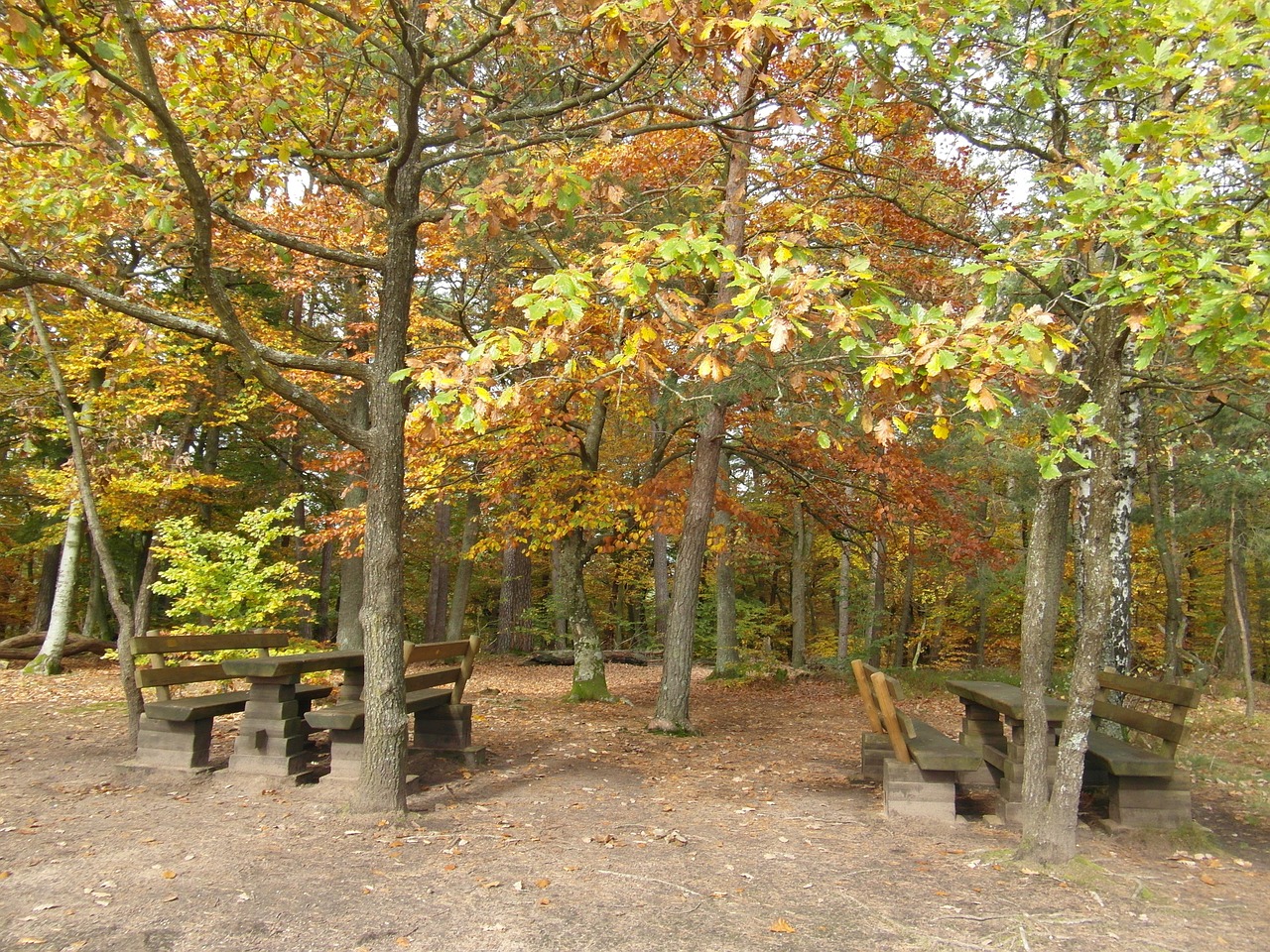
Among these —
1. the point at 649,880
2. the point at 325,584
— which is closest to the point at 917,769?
the point at 649,880

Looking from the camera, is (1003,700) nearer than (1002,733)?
Yes

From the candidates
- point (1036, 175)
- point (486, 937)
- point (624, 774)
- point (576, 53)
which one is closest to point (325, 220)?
point (576, 53)

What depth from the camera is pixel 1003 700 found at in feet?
18.5

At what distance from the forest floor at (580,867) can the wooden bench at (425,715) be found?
0.22 m

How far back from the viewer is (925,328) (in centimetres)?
364

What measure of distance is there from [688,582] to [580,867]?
5.03 m

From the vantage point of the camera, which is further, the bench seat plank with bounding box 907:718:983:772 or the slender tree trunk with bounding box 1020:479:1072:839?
the bench seat plank with bounding box 907:718:983:772

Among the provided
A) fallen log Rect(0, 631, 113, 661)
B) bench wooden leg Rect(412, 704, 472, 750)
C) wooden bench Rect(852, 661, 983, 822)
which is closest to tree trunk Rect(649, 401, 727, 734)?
bench wooden leg Rect(412, 704, 472, 750)

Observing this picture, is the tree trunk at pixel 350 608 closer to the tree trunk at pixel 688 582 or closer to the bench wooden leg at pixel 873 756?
the tree trunk at pixel 688 582

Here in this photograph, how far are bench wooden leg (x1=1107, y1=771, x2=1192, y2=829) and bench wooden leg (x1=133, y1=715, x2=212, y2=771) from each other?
6279 millimetres

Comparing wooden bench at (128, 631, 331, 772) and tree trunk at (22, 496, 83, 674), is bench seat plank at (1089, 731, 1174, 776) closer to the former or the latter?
wooden bench at (128, 631, 331, 772)

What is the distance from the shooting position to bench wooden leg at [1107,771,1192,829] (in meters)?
5.03

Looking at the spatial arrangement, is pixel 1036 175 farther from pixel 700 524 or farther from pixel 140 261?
pixel 140 261

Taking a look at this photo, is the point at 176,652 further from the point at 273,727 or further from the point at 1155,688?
the point at 1155,688
